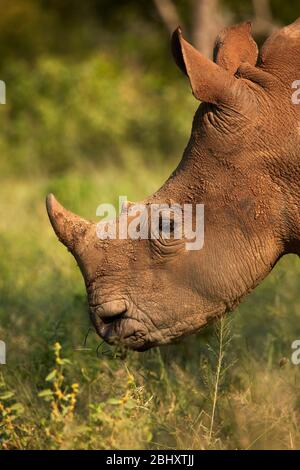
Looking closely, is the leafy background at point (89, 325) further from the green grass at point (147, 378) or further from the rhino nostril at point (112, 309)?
the rhino nostril at point (112, 309)

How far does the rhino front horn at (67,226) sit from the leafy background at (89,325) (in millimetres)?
543

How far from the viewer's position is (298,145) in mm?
4113

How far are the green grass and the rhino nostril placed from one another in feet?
0.55

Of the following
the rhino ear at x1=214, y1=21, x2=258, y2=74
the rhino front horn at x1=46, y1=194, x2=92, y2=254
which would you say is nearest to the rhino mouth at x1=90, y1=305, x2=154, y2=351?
the rhino front horn at x1=46, y1=194, x2=92, y2=254

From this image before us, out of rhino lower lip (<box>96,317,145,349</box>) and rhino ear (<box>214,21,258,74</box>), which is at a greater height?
rhino ear (<box>214,21,258,74</box>)

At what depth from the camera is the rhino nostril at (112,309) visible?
427cm

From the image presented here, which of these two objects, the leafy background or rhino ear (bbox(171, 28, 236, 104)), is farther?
the leafy background

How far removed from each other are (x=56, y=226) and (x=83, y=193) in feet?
17.9

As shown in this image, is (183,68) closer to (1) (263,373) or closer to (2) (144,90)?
(1) (263,373)

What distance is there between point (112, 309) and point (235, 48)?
1289 millimetres

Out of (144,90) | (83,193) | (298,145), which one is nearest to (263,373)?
(298,145)

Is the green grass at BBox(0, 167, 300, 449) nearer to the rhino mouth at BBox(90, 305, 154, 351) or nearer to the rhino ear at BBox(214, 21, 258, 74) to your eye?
the rhino mouth at BBox(90, 305, 154, 351)

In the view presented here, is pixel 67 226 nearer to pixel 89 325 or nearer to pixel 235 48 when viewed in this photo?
pixel 235 48

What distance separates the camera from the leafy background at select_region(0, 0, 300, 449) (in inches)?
173
